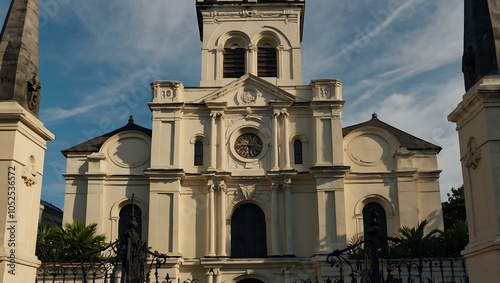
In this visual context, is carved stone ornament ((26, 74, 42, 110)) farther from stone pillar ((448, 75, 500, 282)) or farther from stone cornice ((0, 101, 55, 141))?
stone pillar ((448, 75, 500, 282))

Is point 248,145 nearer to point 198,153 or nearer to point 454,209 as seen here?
point 198,153

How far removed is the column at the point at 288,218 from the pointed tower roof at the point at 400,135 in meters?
4.85

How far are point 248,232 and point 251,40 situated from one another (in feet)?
39.0

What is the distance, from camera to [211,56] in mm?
35750

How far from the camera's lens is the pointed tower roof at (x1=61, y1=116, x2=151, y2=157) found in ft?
111

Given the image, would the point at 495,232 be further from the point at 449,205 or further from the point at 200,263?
the point at 449,205

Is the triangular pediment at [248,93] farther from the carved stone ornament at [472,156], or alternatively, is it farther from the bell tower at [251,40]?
the carved stone ornament at [472,156]

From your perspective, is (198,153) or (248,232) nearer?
(248,232)

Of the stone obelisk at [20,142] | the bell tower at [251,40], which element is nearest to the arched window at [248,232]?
the bell tower at [251,40]

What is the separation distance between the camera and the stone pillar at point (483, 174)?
1062cm

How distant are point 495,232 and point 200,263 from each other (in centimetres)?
2156

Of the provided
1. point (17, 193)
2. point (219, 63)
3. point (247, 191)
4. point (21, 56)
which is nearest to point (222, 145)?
point (247, 191)

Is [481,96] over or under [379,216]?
under

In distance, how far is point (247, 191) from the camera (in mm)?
31922
